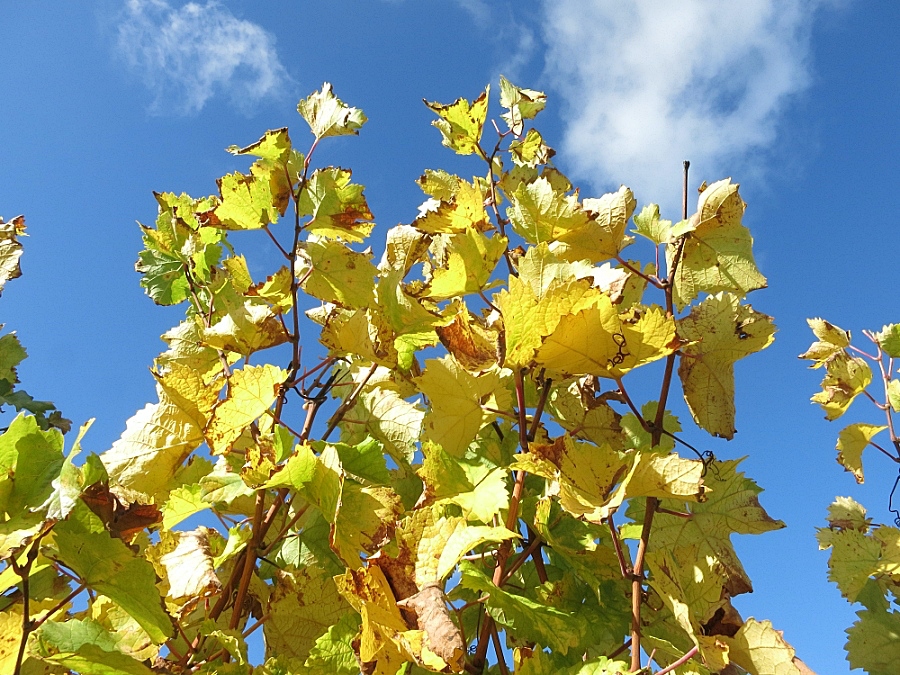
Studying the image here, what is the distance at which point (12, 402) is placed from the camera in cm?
202

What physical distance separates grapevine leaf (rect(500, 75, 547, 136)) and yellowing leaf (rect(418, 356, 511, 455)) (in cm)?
82

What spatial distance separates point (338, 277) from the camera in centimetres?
115

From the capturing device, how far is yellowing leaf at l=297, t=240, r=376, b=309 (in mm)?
1144

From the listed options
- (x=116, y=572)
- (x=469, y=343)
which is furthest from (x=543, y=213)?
(x=116, y=572)

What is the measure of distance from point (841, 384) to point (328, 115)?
1.43 m

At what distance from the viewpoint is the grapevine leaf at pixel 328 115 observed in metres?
1.22

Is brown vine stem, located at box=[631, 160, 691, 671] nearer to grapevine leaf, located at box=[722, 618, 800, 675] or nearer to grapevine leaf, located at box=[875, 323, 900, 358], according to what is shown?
grapevine leaf, located at box=[722, 618, 800, 675]

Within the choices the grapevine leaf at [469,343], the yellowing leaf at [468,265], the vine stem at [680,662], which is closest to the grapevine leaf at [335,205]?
the yellowing leaf at [468,265]

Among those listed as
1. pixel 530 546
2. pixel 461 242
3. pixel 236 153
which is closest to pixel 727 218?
pixel 461 242

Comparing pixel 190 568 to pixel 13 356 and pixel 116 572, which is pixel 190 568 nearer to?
pixel 116 572

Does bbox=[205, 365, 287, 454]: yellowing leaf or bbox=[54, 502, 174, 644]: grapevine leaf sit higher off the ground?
bbox=[205, 365, 287, 454]: yellowing leaf

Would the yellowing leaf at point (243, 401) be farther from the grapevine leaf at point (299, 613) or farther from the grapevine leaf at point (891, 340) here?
the grapevine leaf at point (891, 340)

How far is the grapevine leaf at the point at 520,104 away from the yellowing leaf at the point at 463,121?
204 mm

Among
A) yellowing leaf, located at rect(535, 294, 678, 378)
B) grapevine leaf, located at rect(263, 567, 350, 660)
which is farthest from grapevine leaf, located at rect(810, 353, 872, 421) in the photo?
grapevine leaf, located at rect(263, 567, 350, 660)
